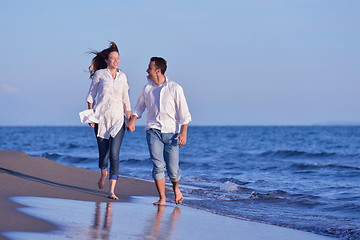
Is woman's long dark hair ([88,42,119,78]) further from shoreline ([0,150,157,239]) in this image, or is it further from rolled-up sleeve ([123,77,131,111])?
shoreline ([0,150,157,239])

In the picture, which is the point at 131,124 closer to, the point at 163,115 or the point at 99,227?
the point at 163,115

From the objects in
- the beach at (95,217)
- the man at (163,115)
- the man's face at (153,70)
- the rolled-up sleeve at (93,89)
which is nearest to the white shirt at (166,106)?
the man at (163,115)

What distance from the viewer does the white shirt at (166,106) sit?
5730 millimetres

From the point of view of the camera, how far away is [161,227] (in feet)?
14.7

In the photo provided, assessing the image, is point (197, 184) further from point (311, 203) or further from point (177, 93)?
point (177, 93)

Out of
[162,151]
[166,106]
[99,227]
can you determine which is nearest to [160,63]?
[166,106]

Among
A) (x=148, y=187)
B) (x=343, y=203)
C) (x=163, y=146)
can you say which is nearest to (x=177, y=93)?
(x=163, y=146)

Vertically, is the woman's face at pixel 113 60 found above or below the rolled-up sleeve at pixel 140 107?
above

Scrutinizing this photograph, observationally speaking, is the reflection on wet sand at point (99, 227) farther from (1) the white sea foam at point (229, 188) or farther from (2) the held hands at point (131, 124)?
(1) the white sea foam at point (229, 188)

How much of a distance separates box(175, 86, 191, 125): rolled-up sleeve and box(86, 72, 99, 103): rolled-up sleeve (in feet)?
3.95

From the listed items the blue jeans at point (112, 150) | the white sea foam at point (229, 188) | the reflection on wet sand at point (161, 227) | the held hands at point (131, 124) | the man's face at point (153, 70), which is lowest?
the white sea foam at point (229, 188)

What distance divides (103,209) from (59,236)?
158 cm

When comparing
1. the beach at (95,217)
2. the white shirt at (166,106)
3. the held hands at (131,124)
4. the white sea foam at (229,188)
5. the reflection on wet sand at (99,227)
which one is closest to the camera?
the reflection on wet sand at (99,227)

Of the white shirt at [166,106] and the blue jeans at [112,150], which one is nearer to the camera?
the white shirt at [166,106]
